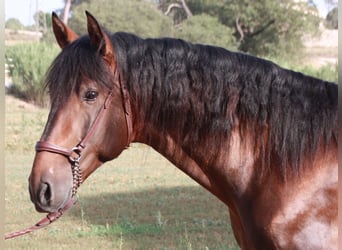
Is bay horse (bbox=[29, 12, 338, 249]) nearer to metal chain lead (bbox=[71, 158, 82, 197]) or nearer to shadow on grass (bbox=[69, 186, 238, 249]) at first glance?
metal chain lead (bbox=[71, 158, 82, 197])

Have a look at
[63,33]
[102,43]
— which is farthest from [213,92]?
[63,33]

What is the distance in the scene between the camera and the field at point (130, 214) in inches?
257

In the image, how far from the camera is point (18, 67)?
25.2 metres

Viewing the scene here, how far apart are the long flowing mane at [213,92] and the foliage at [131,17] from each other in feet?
82.2

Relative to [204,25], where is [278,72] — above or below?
above

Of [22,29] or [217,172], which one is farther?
[22,29]

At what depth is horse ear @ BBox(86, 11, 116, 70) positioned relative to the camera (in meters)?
2.61

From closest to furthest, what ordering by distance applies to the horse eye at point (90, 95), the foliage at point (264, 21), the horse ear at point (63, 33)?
the horse eye at point (90, 95), the horse ear at point (63, 33), the foliage at point (264, 21)

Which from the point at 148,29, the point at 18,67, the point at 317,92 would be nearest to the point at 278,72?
the point at 317,92

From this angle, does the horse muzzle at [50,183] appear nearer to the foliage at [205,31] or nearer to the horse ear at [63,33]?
the horse ear at [63,33]

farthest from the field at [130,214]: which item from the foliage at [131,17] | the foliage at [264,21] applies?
the foliage at [264,21]

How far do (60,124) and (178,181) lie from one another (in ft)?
28.7

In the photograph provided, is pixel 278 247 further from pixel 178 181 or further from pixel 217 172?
pixel 178 181

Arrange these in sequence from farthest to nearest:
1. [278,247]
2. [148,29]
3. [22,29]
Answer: [22,29] < [148,29] < [278,247]
